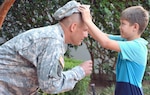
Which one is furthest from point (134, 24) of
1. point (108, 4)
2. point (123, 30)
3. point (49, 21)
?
point (49, 21)

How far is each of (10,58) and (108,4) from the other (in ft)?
14.3

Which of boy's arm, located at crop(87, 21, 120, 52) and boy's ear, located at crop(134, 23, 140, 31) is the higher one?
boy's ear, located at crop(134, 23, 140, 31)

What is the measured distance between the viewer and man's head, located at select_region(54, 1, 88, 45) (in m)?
2.54

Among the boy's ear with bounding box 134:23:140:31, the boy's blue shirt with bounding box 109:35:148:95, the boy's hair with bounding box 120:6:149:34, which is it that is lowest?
the boy's blue shirt with bounding box 109:35:148:95

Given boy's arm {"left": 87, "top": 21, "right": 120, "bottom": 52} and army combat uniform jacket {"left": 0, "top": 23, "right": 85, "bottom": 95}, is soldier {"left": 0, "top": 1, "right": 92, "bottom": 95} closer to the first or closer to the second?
army combat uniform jacket {"left": 0, "top": 23, "right": 85, "bottom": 95}

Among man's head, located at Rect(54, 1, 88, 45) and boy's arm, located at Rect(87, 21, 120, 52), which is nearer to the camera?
man's head, located at Rect(54, 1, 88, 45)

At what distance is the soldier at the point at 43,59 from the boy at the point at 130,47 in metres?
0.71

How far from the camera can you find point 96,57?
7742mm

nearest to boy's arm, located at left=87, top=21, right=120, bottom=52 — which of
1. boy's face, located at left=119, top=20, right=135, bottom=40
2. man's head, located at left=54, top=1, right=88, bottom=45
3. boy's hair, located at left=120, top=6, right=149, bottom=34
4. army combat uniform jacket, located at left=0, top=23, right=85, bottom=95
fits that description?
boy's face, located at left=119, top=20, right=135, bottom=40

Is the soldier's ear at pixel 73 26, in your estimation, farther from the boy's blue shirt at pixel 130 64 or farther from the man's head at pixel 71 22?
the boy's blue shirt at pixel 130 64

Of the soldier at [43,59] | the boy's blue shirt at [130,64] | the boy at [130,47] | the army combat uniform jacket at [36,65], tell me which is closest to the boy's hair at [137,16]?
the boy at [130,47]

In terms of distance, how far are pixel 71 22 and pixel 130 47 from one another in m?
0.93

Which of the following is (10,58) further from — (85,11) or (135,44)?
(135,44)

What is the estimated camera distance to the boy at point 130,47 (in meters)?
3.33
